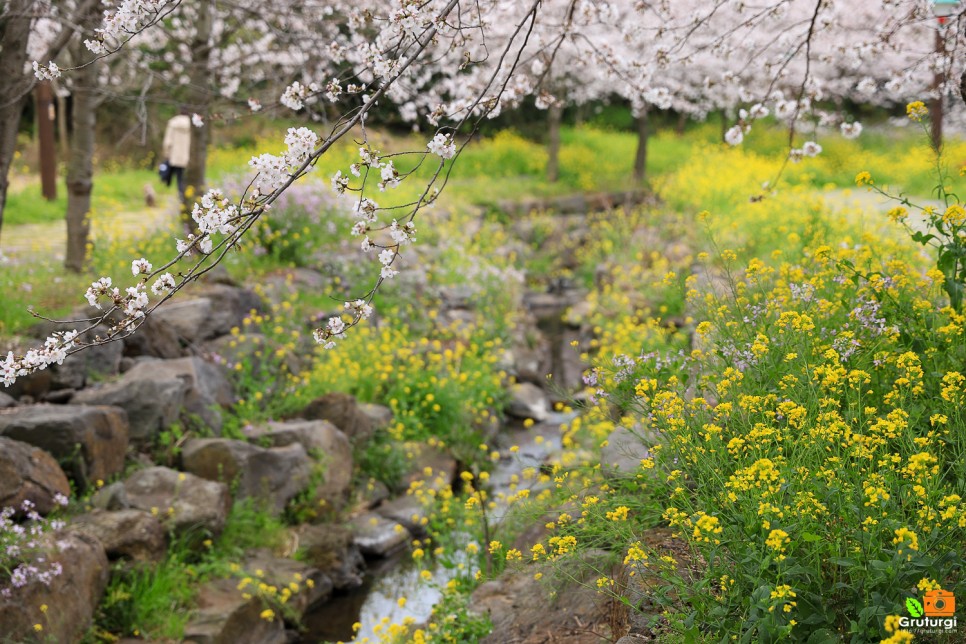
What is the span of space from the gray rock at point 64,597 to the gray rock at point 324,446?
76.5 inches

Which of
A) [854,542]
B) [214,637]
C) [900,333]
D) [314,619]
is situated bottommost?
[314,619]

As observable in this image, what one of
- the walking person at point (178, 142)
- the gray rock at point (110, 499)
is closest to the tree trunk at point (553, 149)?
the walking person at point (178, 142)

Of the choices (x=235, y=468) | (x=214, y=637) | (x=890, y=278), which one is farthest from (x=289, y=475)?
(x=890, y=278)

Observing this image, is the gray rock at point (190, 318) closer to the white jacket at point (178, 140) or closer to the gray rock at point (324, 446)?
the gray rock at point (324, 446)

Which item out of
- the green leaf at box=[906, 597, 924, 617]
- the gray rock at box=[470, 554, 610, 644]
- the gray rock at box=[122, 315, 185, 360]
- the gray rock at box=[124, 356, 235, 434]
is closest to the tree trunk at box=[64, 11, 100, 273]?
the gray rock at box=[122, 315, 185, 360]

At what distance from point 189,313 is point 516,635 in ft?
16.6

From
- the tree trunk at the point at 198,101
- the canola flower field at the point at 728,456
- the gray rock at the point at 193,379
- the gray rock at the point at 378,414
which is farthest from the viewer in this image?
the tree trunk at the point at 198,101

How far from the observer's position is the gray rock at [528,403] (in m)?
9.32

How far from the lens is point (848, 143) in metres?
21.8

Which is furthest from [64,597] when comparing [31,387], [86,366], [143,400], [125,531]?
[86,366]

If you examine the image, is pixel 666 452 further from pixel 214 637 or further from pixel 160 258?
pixel 160 258

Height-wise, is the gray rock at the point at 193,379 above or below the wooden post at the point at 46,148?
below

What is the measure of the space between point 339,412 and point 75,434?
2.39 m

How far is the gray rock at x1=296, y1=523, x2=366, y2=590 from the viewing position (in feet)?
20.6
